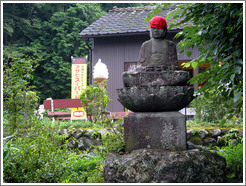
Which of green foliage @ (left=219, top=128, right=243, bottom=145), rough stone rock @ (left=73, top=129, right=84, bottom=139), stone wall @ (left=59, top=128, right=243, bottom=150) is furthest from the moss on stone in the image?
rough stone rock @ (left=73, top=129, right=84, bottom=139)

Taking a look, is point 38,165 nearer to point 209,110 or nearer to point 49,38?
point 209,110

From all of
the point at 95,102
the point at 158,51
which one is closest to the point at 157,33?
the point at 158,51

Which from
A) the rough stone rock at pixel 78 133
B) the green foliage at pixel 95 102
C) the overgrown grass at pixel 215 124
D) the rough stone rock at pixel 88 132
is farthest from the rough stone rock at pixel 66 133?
the overgrown grass at pixel 215 124

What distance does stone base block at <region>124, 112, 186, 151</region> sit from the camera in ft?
11.6

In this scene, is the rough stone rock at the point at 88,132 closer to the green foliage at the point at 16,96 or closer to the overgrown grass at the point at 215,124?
the green foliage at the point at 16,96

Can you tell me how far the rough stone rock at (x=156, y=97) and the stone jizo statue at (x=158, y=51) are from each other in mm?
503

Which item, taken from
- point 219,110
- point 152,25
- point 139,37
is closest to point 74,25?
point 139,37

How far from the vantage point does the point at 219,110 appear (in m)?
7.48

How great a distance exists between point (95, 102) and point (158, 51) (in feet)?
14.6

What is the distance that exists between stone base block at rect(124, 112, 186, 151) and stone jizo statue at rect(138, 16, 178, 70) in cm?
82

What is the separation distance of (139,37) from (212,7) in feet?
28.1

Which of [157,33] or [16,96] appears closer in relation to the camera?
[157,33]

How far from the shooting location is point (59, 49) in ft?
68.0

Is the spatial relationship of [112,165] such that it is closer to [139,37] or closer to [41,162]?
[41,162]
